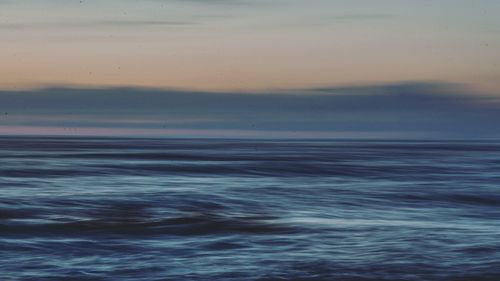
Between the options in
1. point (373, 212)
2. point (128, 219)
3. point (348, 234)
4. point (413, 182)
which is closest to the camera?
point (348, 234)

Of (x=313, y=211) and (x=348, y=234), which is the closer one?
(x=348, y=234)

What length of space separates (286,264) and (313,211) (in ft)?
38.7

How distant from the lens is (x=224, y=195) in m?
36.5

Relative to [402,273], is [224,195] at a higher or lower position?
higher

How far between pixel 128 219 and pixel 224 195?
10450 mm

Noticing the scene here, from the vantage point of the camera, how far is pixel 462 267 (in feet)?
58.2

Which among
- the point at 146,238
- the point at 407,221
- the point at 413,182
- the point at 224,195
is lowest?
the point at 146,238

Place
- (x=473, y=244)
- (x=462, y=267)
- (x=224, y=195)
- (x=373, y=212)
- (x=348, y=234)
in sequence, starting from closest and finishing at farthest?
(x=462, y=267) < (x=473, y=244) < (x=348, y=234) < (x=373, y=212) < (x=224, y=195)

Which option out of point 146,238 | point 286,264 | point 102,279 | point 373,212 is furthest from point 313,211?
point 102,279

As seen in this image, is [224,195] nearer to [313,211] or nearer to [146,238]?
[313,211]

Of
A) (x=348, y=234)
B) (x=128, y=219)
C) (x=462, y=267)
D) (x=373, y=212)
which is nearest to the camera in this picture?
(x=462, y=267)

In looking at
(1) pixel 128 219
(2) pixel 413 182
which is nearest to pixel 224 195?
(1) pixel 128 219

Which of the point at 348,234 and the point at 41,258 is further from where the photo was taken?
the point at 348,234

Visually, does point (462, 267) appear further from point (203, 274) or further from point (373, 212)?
point (373, 212)
